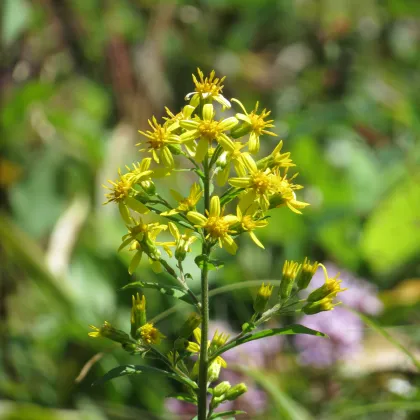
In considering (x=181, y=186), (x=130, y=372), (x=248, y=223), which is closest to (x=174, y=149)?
(x=248, y=223)

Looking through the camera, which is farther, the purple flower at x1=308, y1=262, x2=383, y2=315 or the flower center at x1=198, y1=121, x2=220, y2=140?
the purple flower at x1=308, y1=262, x2=383, y2=315

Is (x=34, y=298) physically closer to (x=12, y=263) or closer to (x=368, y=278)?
(x=12, y=263)

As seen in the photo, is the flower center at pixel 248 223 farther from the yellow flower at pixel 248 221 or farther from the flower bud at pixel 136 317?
the flower bud at pixel 136 317

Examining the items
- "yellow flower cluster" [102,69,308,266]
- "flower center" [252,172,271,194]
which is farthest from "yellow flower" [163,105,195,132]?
"flower center" [252,172,271,194]

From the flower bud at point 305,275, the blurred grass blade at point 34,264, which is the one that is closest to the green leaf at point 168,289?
the flower bud at point 305,275

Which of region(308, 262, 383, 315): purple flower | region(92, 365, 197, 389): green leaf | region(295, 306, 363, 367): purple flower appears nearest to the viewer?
region(92, 365, 197, 389): green leaf

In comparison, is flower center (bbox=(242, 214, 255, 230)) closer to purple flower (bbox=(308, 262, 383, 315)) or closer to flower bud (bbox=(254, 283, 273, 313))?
flower bud (bbox=(254, 283, 273, 313))

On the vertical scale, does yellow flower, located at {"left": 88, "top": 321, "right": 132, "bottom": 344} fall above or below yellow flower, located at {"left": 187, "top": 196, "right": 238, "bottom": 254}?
below

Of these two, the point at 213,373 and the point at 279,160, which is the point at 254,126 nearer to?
the point at 279,160
